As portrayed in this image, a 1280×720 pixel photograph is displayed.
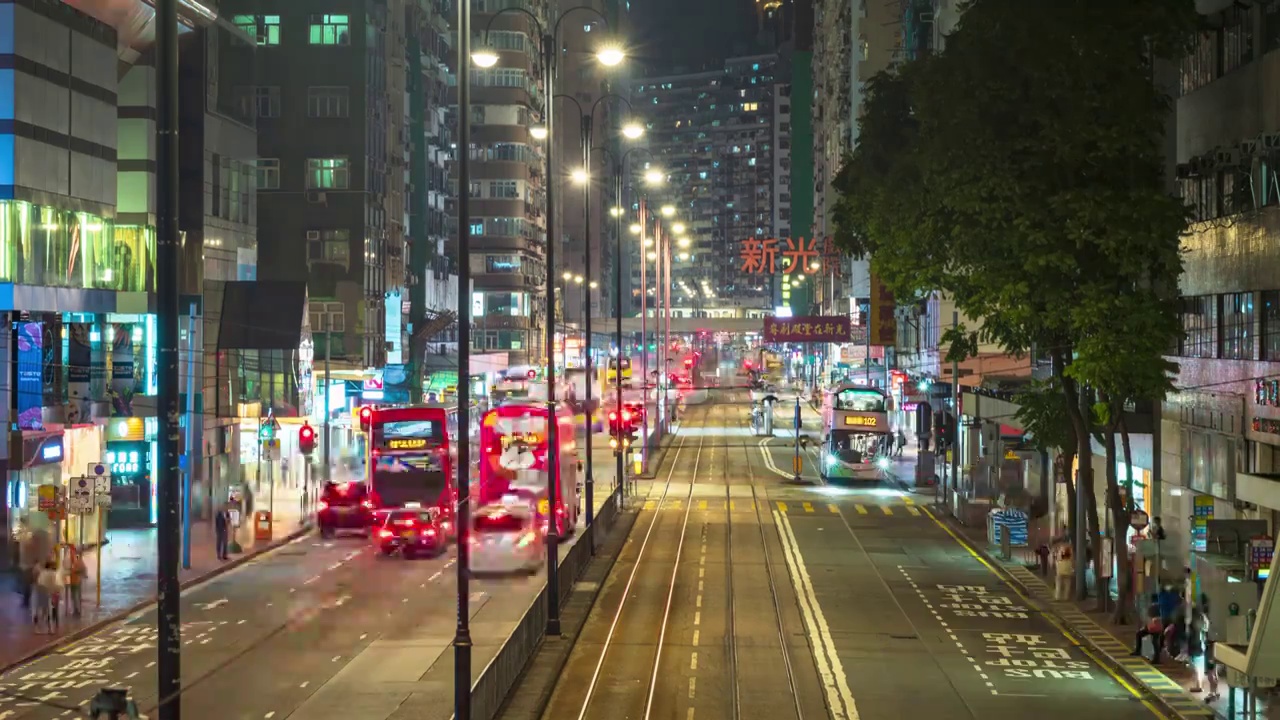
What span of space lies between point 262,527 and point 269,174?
41.8 metres

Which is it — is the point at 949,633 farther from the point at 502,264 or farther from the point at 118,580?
the point at 502,264

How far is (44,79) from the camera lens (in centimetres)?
4200

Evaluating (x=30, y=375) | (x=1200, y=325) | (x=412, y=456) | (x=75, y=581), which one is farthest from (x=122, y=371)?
(x=1200, y=325)

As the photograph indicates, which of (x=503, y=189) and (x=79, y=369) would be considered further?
(x=503, y=189)

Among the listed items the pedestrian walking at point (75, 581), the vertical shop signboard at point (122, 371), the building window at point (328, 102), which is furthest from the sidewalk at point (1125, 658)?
the building window at point (328, 102)

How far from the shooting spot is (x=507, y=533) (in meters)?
46.2

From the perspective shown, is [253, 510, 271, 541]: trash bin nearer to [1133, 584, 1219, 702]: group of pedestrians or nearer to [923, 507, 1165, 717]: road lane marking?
[923, 507, 1165, 717]: road lane marking

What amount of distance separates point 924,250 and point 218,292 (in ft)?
103

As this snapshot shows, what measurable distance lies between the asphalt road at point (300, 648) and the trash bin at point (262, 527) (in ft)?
14.4

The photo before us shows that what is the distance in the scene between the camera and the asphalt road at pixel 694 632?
25.5 metres

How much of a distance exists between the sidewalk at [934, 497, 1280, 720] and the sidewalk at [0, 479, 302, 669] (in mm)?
19525

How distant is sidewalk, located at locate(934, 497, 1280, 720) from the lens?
25.2m

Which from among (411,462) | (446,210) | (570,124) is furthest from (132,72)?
(570,124)

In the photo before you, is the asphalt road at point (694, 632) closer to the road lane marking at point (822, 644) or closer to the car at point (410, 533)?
the road lane marking at point (822, 644)
